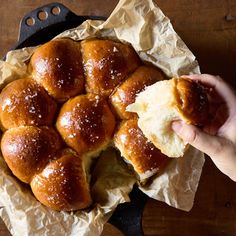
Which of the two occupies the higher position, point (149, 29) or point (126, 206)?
point (149, 29)

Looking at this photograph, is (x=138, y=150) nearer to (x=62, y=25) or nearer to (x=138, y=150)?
(x=138, y=150)

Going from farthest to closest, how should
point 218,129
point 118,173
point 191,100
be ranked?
point 118,173 < point 218,129 < point 191,100

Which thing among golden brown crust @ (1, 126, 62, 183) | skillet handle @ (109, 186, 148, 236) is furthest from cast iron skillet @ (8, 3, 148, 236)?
golden brown crust @ (1, 126, 62, 183)

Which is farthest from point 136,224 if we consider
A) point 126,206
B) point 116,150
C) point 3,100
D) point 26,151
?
point 3,100

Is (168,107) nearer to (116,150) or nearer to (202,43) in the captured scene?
(116,150)

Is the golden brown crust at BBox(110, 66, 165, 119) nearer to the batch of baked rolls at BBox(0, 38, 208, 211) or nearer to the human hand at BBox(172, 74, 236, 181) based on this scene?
the batch of baked rolls at BBox(0, 38, 208, 211)

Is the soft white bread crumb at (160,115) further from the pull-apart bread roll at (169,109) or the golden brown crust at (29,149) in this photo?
the golden brown crust at (29,149)

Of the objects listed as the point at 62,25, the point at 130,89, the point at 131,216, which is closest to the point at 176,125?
the point at 130,89
